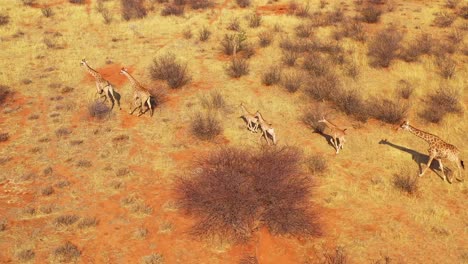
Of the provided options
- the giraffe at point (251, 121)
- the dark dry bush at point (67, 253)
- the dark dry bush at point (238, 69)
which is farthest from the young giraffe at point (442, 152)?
the dark dry bush at point (67, 253)

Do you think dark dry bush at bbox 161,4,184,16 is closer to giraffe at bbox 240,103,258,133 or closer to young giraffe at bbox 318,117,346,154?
giraffe at bbox 240,103,258,133

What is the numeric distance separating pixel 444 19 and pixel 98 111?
2224 cm

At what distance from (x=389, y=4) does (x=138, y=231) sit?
89.2 feet

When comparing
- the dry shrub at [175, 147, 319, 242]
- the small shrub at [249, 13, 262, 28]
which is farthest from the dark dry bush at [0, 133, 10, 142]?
the small shrub at [249, 13, 262, 28]

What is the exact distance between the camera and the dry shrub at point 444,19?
23.8 meters

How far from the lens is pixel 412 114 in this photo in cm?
1523

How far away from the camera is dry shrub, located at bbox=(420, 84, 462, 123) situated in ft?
47.8

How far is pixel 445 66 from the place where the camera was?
17766 mm

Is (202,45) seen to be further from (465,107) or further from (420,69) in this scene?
(465,107)

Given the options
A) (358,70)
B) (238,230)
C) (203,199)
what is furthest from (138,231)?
(358,70)

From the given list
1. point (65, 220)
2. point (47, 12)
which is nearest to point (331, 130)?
point (65, 220)

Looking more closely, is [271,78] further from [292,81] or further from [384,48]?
[384,48]

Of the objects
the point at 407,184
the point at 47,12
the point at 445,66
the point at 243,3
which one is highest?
the point at 47,12

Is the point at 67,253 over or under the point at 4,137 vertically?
under
